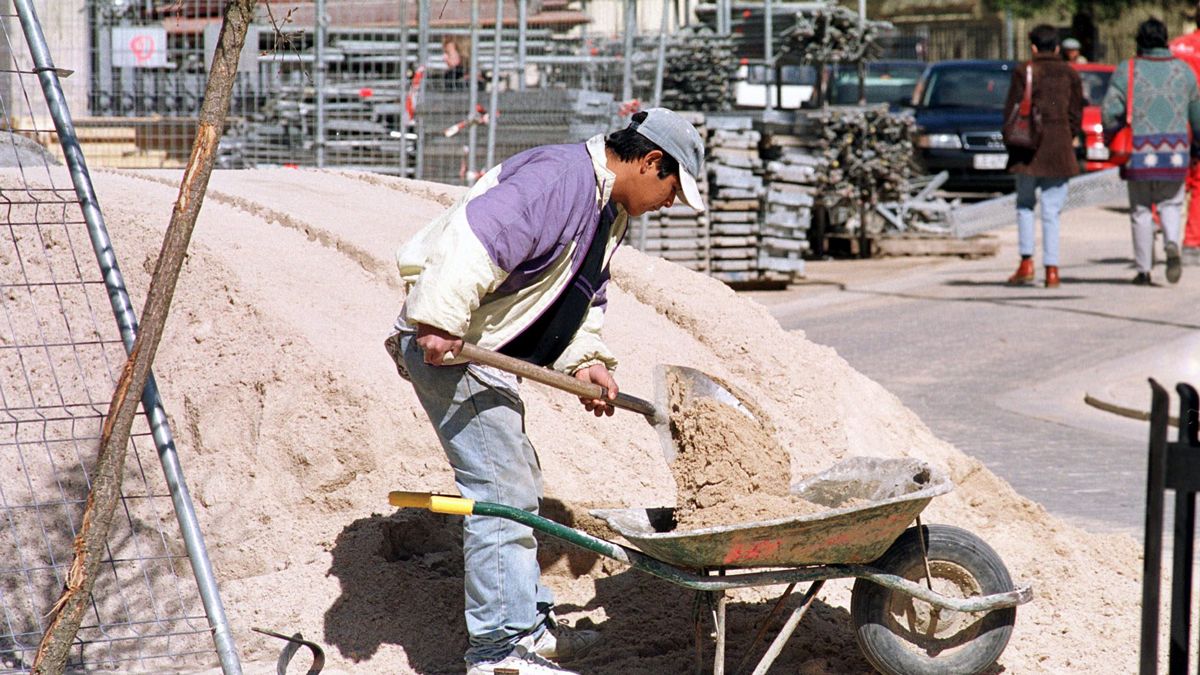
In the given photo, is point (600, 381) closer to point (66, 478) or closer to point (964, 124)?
point (66, 478)

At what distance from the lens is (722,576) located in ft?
12.6

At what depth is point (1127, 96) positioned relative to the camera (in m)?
12.4

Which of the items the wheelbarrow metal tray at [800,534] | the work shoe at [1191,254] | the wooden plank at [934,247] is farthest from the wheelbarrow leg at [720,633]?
the wooden plank at [934,247]

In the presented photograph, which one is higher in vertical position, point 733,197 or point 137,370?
point 733,197

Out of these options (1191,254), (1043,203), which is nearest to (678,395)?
(1043,203)

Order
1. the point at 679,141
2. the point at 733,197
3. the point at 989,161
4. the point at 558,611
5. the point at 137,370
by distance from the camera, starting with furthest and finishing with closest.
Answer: the point at 989,161 < the point at 733,197 < the point at 558,611 < the point at 679,141 < the point at 137,370

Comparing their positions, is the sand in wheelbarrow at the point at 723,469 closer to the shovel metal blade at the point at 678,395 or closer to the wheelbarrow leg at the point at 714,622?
the shovel metal blade at the point at 678,395

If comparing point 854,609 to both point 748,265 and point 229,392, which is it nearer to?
point 229,392

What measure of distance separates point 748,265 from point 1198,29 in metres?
5.11

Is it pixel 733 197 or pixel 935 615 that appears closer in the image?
pixel 935 615

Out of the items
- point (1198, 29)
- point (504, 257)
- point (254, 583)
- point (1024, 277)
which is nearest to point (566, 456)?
point (254, 583)

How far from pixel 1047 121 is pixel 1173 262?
179 cm

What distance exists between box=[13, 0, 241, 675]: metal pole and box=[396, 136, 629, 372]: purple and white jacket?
0.69 meters

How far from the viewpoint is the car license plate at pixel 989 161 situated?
60.3ft
